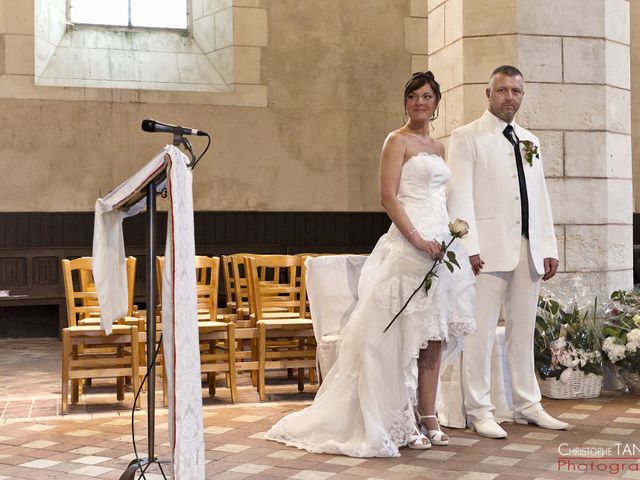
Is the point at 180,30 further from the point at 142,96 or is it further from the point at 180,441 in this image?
the point at 180,441

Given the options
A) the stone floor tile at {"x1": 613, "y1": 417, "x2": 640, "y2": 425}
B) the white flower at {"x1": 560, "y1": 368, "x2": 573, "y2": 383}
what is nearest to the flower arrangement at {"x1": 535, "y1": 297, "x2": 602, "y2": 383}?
the white flower at {"x1": 560, "y1": 368, "x2": 573, "y2": 383}

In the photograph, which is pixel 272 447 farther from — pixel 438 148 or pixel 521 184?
pixel 521 184

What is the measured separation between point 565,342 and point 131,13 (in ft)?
23.9

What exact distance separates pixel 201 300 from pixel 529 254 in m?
2.85

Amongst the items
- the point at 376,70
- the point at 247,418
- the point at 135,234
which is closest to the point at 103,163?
the point at 135,234

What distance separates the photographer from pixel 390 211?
440cm

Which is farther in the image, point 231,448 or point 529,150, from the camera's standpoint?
point 529,150

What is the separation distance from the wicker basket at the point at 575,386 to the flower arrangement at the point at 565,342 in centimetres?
2

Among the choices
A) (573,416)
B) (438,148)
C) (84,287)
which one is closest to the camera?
(438,148)

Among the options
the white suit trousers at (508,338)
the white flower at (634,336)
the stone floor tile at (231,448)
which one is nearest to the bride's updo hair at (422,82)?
the white suit trousers at (508,338)

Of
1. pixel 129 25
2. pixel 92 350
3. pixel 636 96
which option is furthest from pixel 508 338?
pixel 636 96

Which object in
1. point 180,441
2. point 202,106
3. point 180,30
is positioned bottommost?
point 180,441

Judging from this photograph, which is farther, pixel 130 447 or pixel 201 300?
pixel 201 300

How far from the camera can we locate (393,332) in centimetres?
439
